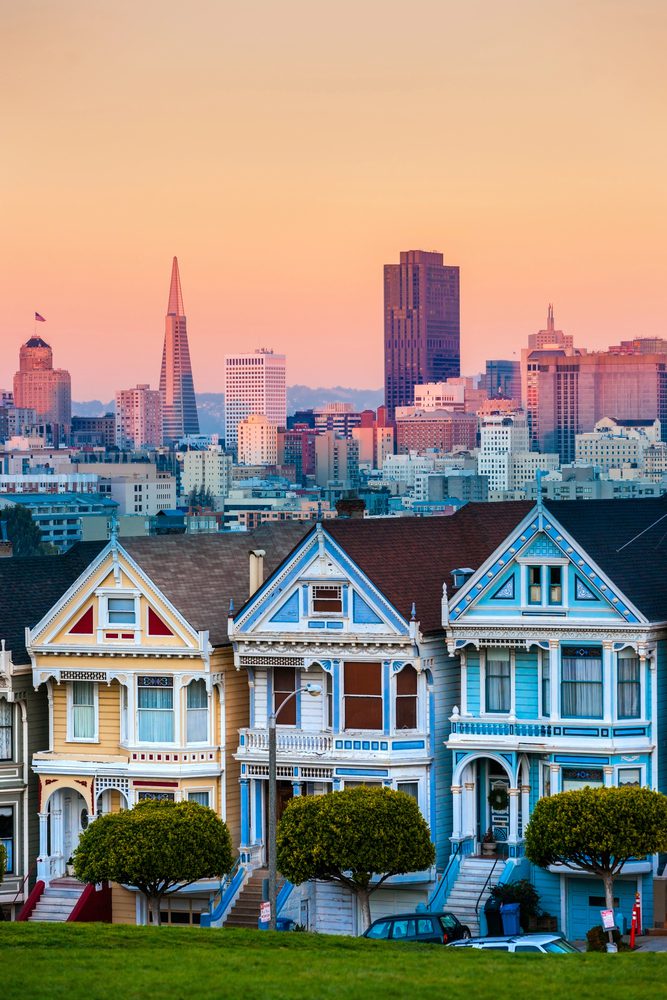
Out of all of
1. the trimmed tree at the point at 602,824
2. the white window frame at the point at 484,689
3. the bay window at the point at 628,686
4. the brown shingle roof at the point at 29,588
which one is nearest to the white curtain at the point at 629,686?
the bay window at the point at 628,686

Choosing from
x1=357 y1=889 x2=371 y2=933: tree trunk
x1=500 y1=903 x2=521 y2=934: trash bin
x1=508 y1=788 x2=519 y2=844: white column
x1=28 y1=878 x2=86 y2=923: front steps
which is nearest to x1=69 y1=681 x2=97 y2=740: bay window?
x1=28 y1=878 x2=86 y2=923: front steps

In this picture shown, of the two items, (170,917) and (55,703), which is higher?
(55,703)

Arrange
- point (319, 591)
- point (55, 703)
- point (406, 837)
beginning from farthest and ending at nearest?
point (55, 703)
point (319, 591)
point (406, 837)

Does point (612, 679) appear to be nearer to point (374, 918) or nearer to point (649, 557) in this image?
point (649, 557)

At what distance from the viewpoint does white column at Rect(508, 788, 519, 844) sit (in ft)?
148

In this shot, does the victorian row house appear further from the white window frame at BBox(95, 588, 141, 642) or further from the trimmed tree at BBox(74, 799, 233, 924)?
the trimmed tree at BBox(74, 799, 233, 924)

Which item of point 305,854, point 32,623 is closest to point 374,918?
point 305,854

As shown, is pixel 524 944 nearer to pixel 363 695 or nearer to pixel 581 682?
pixel 581 682

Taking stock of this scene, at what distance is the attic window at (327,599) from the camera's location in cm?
4628

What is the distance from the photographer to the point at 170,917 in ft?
157

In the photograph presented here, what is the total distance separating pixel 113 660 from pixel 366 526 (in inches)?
223

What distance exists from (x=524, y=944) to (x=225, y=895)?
1112cm

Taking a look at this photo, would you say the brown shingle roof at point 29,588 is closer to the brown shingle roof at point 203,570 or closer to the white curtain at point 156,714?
the brown shingle roof at point 203,570

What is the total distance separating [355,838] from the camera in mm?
43469
